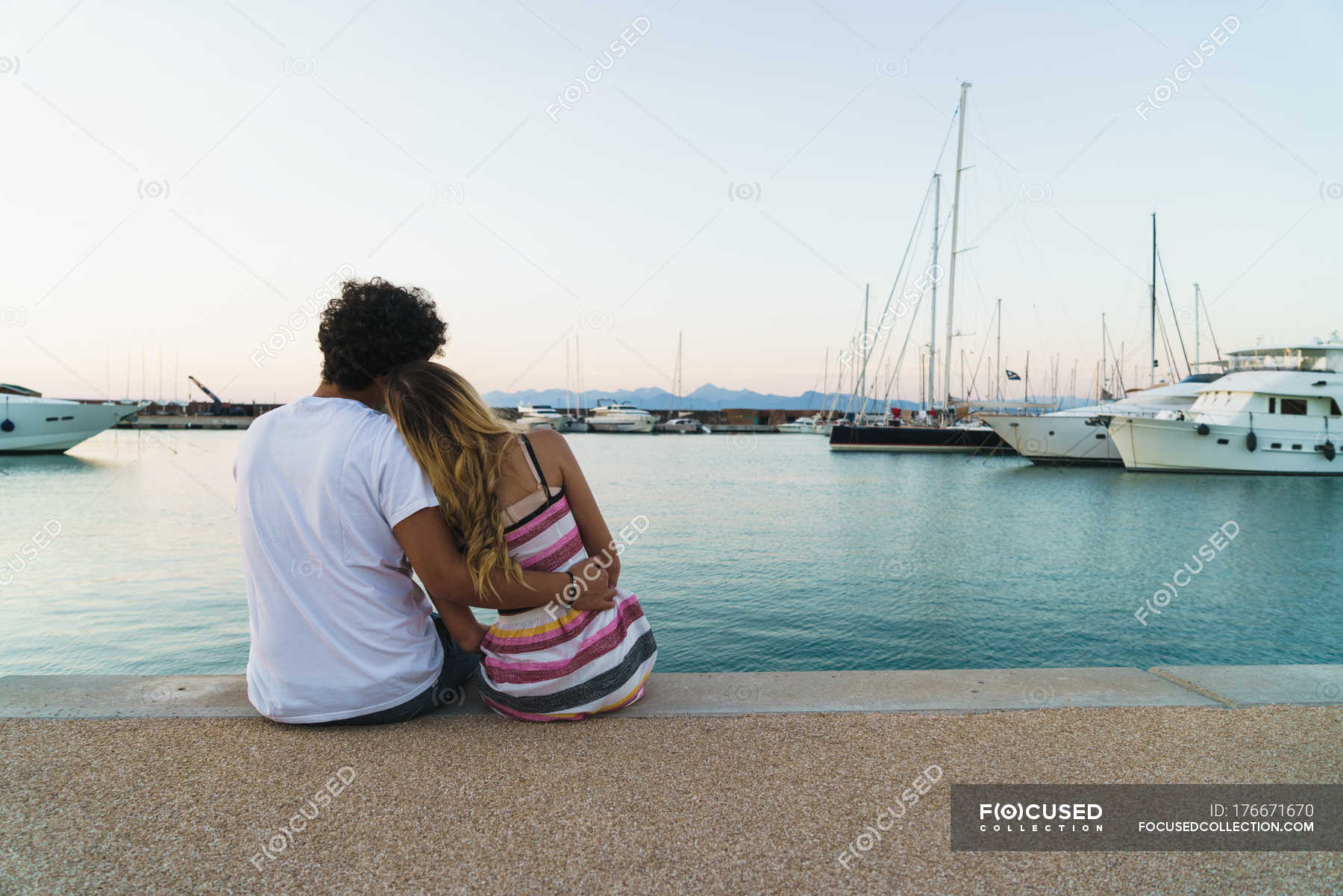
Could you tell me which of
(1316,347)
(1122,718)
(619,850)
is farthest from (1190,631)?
(1316,347)

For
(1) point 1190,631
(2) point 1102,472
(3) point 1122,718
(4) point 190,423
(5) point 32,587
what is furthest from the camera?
(4) point 190,423

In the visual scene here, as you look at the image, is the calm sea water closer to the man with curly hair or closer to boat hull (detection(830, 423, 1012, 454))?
the man with curly hair

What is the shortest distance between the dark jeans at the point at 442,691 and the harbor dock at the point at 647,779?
0.21 feet

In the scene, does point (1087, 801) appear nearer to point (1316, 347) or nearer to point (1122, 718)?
point (1122, 718)

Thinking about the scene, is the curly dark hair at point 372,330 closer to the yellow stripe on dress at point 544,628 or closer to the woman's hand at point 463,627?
the woman's hand at point 463,627

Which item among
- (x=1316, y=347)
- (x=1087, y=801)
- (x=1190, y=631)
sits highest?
(x=1316, y=347)

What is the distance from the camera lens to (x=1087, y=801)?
2.41m

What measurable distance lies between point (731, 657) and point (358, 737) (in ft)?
19.1

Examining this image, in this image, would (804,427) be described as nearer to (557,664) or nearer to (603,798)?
(557,664)

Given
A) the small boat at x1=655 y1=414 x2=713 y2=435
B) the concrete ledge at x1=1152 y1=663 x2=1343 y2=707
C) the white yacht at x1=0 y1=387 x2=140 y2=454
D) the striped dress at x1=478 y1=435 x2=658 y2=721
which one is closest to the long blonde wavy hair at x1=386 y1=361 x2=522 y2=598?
the striped dress at x1=478 y1=435 x2=658 y2=721

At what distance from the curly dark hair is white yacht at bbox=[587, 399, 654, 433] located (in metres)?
86.5

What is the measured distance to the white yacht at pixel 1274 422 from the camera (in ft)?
104

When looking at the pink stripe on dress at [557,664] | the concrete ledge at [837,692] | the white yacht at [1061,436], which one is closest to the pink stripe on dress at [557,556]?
the pink stripe on dress at [557,664]

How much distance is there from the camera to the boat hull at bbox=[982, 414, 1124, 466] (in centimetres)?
3931
